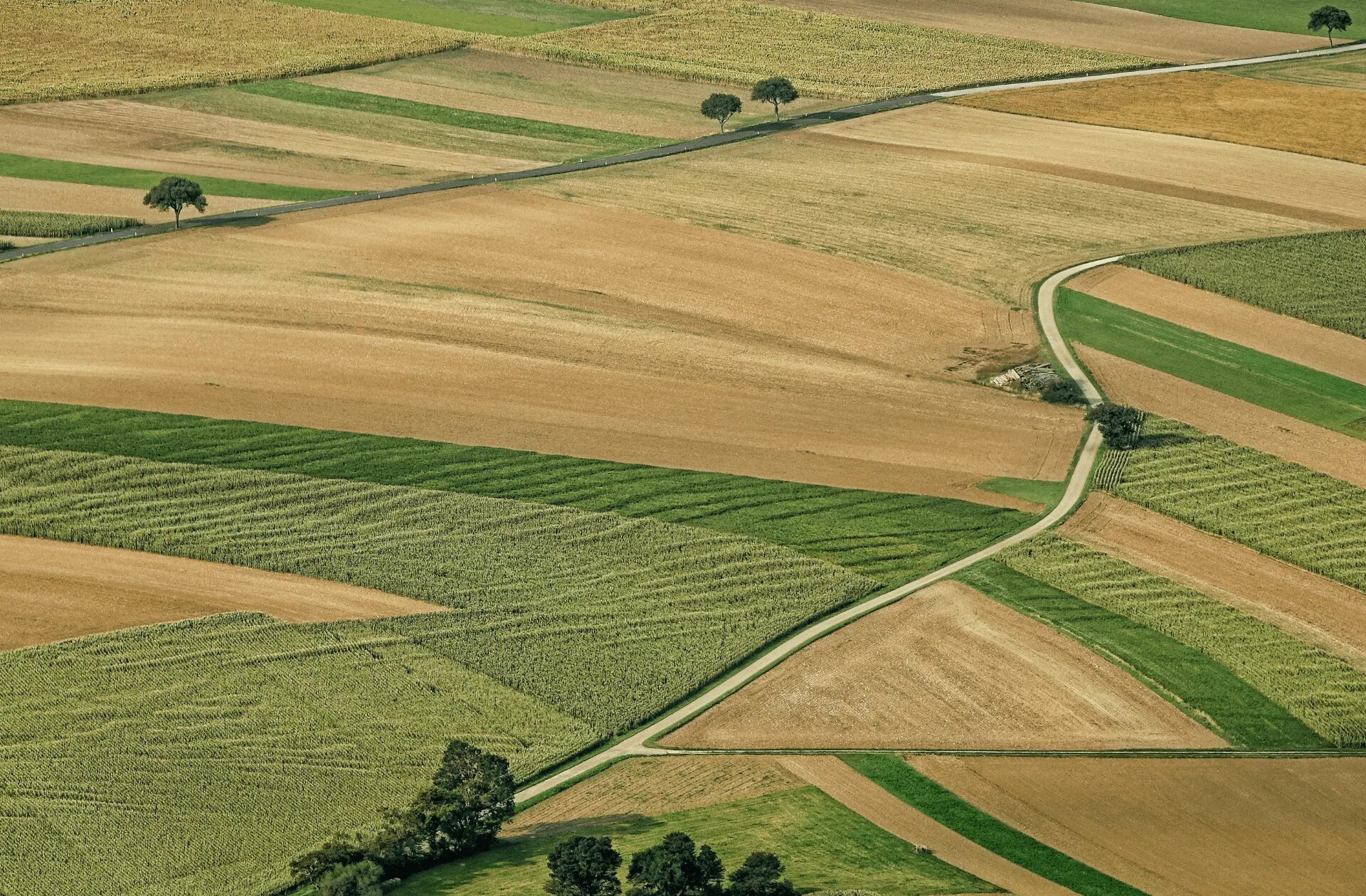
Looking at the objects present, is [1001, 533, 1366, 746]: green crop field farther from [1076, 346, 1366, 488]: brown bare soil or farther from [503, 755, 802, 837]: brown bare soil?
[503, 755, 802, 837]: brown bare soil

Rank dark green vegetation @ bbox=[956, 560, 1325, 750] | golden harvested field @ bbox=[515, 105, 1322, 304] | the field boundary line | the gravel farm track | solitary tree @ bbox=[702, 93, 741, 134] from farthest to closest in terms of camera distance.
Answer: solitary tree @ bbox=[702, 93, 741, 134]
golden harvested field @ bbox=[515, 105, 1322, 304]
the field boundary line
dark green vegetation @ bbox=[956, 560, 1325, 750]
the gravel farm track

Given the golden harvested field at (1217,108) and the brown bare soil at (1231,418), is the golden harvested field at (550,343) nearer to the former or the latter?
the brown bare soil at (1231,418)

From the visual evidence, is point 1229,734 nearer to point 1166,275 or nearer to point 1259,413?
point 1259,413

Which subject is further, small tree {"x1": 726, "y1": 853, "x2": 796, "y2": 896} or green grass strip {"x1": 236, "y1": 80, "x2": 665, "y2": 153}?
green grass strip {"x1": 236, "y1": 80, "x2": 665, "y2": 153}

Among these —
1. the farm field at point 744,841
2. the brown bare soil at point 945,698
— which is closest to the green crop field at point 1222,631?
the brown bare soil at point 945,698

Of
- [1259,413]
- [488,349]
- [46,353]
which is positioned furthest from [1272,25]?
[46,353]

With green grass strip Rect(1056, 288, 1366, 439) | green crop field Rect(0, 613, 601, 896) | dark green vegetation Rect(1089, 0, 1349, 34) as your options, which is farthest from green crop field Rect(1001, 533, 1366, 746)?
dark green vegetation Rect(1089, 0, 1349, 34)
